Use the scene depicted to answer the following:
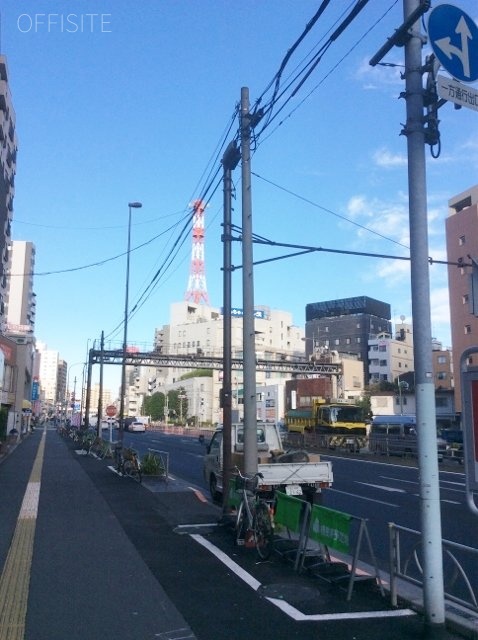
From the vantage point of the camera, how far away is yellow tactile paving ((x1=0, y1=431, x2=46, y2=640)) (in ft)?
19.8

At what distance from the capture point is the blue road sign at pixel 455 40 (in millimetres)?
5871

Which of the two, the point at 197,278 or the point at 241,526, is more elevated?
the point at 197,278

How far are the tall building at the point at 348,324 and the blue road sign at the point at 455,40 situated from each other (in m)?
104

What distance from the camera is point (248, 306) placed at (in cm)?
1210

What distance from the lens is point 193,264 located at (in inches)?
5541

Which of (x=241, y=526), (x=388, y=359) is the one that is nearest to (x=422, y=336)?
(x=241, y=526)

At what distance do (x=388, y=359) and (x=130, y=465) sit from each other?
8323 centimetres

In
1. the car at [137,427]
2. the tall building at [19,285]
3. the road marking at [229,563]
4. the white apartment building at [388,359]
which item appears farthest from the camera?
the tall building at [19,285]

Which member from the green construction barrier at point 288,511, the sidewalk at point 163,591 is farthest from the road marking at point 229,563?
the green construction barrier at point 288,511

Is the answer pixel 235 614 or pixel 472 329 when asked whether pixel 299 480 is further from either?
pixel 472 329

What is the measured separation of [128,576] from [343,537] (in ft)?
9.41

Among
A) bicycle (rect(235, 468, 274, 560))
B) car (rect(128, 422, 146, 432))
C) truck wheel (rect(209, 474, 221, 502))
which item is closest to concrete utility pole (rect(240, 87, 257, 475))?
bicycle (rect(235, 468, 274, 560))

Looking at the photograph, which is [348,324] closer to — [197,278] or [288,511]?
[197,278]

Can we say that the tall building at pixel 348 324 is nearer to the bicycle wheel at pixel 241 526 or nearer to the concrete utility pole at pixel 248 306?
the concrete utility pole at pixel 248 306
